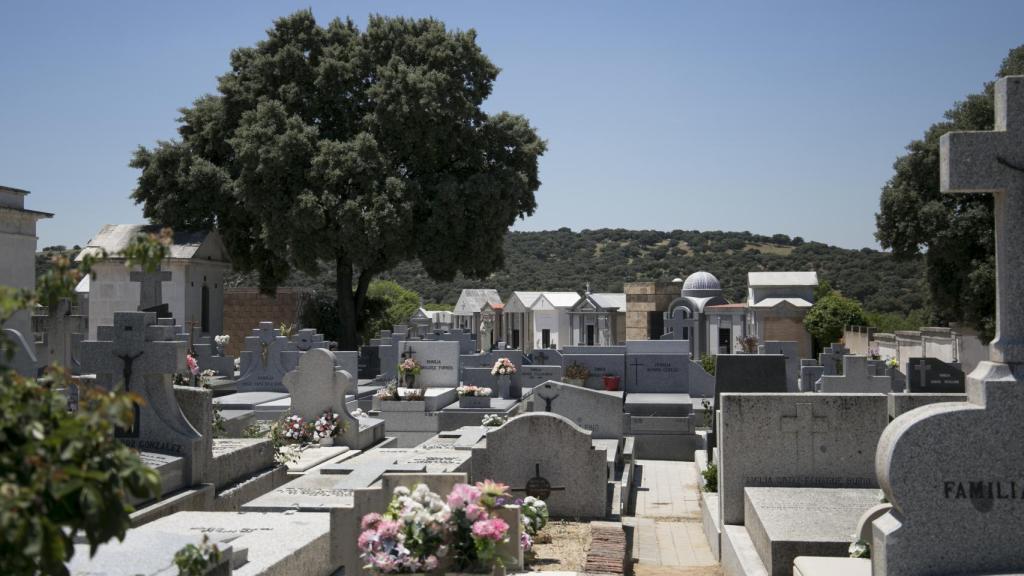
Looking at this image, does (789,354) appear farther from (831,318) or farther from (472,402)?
(831,318)

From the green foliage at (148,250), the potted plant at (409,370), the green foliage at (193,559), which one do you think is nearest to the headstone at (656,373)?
the potted plant at (409,370)

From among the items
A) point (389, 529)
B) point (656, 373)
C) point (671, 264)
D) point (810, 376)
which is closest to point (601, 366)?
point (656, 373)

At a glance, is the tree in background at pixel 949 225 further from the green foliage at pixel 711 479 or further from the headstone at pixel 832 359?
the green foliage at pixel 711 479

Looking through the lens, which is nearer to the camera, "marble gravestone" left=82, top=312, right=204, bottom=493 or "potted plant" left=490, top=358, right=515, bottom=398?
"marble gravestone" left=82, top=312, right=204, bottom=493

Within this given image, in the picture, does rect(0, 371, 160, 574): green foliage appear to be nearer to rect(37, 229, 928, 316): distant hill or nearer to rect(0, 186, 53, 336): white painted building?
rect(0, 186, 53, 336): white painted building

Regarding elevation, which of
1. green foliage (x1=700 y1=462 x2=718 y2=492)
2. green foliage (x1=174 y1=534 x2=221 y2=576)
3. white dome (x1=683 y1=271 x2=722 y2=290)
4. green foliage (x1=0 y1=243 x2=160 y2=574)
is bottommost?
green foliage (x1=700 y1=462 x2=718 y2=492)

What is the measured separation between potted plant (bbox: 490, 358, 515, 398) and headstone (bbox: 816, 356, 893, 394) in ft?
20.4

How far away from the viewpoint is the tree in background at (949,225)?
28.0 metres

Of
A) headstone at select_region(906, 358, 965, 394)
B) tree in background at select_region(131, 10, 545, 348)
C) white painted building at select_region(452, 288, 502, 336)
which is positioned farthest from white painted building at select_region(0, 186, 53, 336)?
white painted building at select_region(452, 288, 502, 336)

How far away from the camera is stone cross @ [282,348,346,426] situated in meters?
14.0

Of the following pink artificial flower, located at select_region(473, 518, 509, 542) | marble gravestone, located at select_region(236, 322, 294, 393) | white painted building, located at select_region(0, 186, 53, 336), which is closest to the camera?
pink artificial flower, located at select_region(473, 518, 509, 542)

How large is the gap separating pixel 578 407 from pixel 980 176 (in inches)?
389

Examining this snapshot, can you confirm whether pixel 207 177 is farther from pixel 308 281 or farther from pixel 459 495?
pixel 308 281

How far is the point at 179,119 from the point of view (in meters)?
34.3
